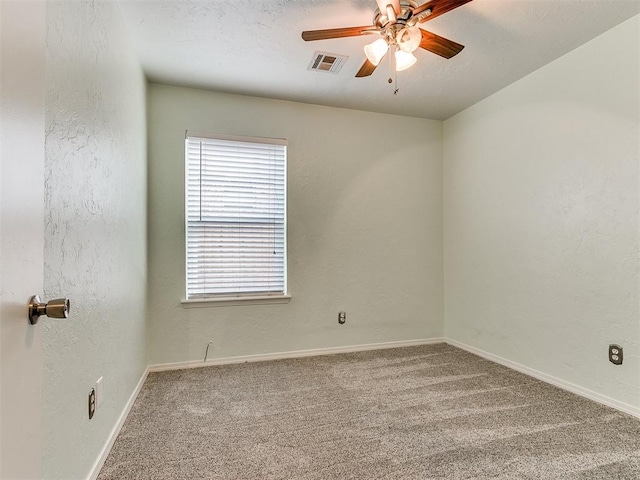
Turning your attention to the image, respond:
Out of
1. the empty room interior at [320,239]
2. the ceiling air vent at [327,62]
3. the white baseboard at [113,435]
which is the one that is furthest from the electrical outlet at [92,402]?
the ceiling air vent at [327,62]

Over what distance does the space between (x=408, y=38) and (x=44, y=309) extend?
2.01 m

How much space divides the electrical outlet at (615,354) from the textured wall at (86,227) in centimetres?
303

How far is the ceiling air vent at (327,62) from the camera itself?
2523 millimetres

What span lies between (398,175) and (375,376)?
207 centimetres

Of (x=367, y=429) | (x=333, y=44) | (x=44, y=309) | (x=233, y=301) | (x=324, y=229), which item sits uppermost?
(x=333, y=44)

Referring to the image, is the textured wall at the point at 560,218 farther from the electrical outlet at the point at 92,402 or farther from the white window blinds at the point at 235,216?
the electrical outlet at the point at 92,402

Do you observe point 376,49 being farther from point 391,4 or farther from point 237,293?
point 237,293

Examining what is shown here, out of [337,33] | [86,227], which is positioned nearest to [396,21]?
[337,33]

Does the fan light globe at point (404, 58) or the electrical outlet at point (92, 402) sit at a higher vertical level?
the fan light globe at point (404, 58)

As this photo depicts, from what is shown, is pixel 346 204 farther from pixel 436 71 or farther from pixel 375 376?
pixel 375 376

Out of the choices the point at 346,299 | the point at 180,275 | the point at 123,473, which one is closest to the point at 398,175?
the point at 346,299

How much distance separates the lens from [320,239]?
3.42m

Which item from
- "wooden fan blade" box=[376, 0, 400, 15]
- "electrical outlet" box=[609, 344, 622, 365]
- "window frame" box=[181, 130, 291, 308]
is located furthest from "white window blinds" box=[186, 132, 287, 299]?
"electrical outlet" box=[609, 344, 622, 365]

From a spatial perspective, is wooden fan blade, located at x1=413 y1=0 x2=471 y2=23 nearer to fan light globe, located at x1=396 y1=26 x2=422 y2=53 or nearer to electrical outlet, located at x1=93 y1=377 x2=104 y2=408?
fan light globe, located at x1=396 y1=26 x2=422 y2=53
